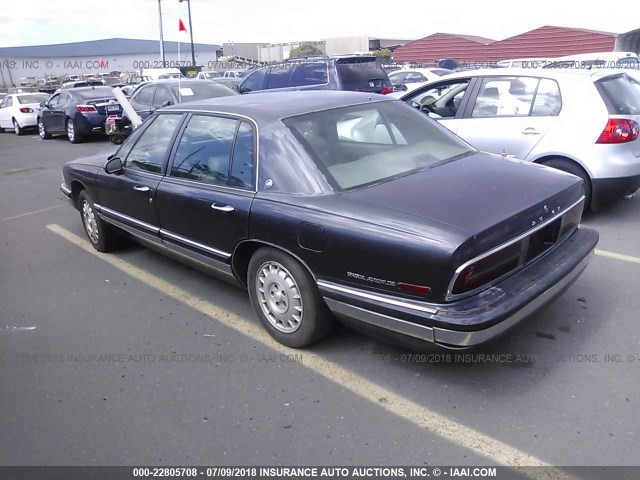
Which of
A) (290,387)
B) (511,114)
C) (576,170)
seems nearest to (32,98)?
(511,114)

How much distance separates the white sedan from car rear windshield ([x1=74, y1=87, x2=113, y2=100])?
3.81 meters

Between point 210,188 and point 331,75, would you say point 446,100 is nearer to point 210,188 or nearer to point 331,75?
point 210,188

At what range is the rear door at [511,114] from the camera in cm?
552

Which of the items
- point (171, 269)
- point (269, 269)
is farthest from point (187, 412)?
point (171, 269)

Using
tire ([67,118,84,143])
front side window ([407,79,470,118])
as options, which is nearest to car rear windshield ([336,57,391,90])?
Result: front side window ([407,79,470,118])

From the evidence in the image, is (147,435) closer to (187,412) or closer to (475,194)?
(187,412)

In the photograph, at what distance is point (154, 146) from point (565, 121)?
3.97 meters

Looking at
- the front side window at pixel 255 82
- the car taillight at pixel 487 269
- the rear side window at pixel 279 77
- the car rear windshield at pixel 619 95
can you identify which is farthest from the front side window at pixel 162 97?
the car taillight at pixel 487 269

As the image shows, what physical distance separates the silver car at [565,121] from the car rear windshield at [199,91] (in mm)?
6549

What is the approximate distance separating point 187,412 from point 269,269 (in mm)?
981

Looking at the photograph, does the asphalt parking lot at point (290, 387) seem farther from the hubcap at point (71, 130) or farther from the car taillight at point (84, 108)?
the hubcap at point (71, 130)

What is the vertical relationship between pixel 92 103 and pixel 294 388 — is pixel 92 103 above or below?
above

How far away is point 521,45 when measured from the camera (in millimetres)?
38375

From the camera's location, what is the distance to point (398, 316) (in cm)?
274
